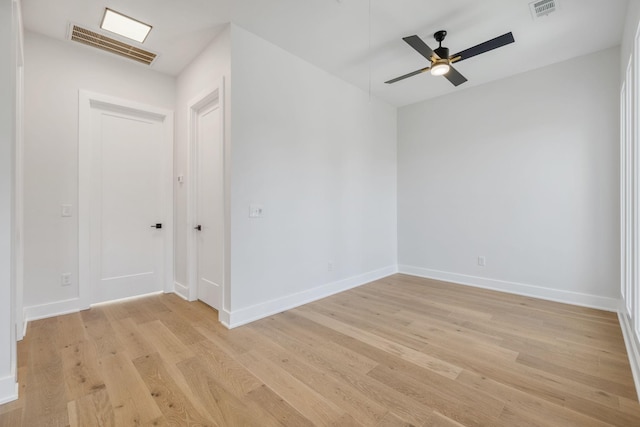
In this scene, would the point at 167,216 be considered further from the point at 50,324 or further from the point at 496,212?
the point at 496,212

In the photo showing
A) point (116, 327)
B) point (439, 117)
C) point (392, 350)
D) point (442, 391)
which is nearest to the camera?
point (442, 391)

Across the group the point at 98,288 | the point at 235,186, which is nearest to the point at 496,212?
the point at 235,186

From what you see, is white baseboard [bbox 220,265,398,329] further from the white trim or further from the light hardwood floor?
the white trim

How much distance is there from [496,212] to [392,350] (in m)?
2.80

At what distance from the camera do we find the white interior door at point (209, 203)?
3.26 m

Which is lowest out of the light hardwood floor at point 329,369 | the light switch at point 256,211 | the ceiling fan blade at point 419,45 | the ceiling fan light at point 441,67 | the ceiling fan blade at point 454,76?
the light hardwood floor at point 329,369

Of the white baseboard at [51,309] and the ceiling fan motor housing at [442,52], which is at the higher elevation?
the ceiling fan motor housing at [442,52]

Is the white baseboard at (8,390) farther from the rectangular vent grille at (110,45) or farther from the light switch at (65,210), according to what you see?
the rectangular vent grille at (110,45)

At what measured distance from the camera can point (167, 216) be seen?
12.8 feet

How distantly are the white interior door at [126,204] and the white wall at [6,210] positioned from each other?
1769mm

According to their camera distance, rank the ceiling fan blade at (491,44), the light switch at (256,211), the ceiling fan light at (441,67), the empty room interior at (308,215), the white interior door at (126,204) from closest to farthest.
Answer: the empty room interior at (308,215), the ceiling fan blade at (491,44), the ceiling fan light at (441,67), the light switch at (256,211), the white interior door at (126,204)

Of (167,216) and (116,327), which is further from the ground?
(167,216)

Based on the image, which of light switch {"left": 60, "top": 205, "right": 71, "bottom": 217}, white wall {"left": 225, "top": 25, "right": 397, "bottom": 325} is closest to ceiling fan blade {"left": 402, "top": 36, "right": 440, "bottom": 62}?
white wall {"left": 225, "top": 25, "right": 397, "bottom": 325}

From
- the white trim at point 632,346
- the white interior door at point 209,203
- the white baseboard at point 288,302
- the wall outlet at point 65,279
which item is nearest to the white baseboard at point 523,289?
the white trim at point 632,346
